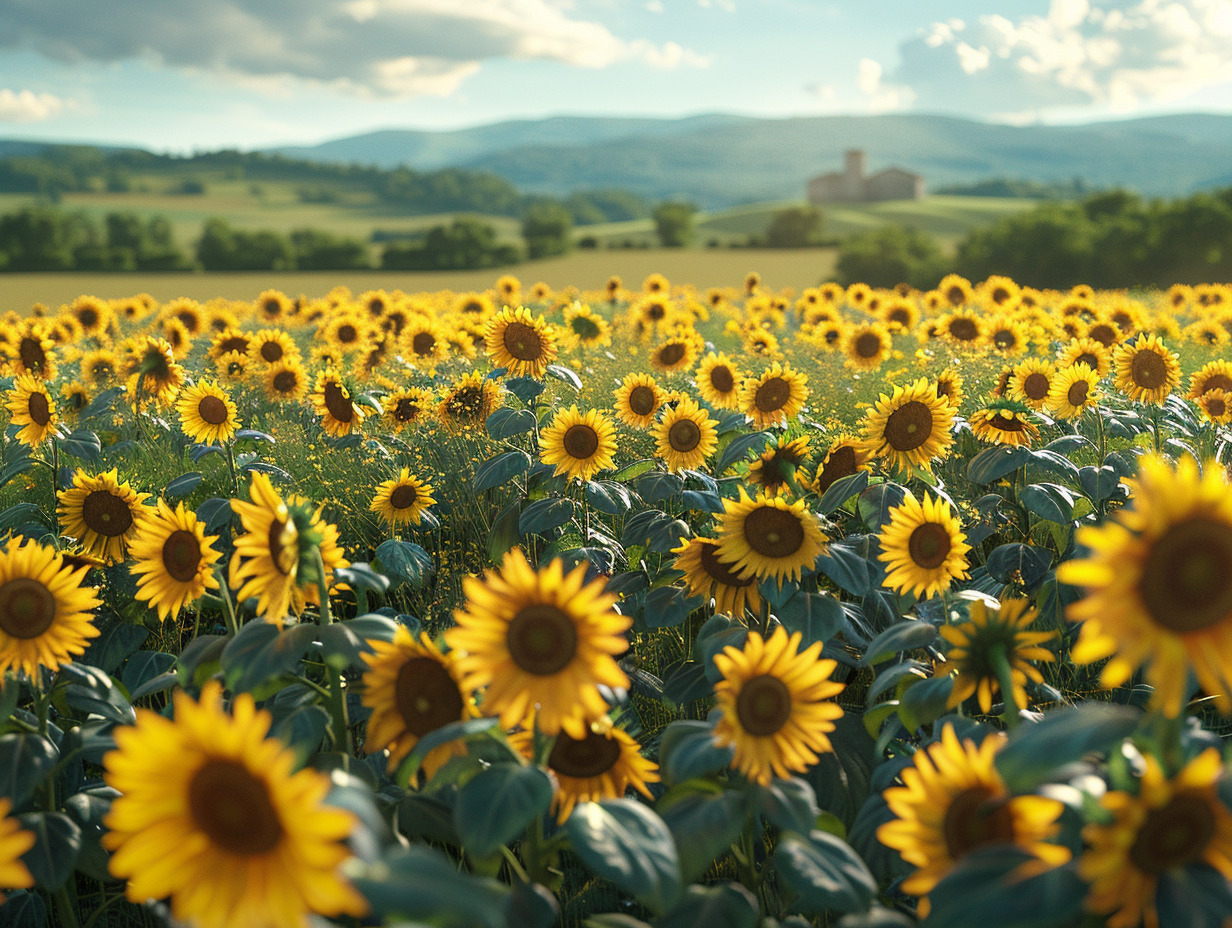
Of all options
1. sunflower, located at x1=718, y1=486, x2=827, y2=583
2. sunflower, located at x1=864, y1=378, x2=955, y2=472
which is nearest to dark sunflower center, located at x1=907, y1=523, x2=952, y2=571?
sunflower, located at x1=718, y1=486, x2=827, y2=583

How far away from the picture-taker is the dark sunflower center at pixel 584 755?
1.82 metres

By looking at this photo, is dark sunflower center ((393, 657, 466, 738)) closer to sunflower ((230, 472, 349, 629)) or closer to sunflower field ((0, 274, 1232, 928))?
sunflower field ((0, 274, 1232, 928))

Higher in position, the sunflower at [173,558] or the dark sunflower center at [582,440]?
the dark sunflower center at [582,440]

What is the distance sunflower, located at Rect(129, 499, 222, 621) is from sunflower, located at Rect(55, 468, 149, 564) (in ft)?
2.42

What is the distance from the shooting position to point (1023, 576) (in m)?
3.21

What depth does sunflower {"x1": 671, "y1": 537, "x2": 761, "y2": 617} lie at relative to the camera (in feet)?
8.52

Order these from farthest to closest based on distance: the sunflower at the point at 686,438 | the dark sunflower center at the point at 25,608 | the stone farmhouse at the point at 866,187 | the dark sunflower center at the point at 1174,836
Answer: the stone farmhouse at the point at 866,187
the sunflower at the point at 686,438
the dark sunflower center at the point at 25,608
the dark sunflower center at the point at 1174,836

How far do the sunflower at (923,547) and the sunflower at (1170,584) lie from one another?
124 cm

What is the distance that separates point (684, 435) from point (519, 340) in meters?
1.20

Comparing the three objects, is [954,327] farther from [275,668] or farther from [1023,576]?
[275,668]

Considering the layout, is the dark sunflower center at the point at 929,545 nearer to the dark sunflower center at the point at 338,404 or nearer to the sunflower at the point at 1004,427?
the sunflower at the point at 1004,427

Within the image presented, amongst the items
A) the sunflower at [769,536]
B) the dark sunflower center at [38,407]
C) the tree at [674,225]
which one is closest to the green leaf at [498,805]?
the sunflower at [769,536]

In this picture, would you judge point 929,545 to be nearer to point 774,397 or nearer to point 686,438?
point 686,438

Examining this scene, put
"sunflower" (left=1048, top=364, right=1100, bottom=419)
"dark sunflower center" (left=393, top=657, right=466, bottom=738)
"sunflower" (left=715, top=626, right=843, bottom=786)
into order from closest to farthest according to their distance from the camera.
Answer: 1. "sunflower" (left=715, top=626, right=843, bottom=786)
2. "dark sunflower center" (left=393, top=657, right=466, bottom=738)
3. "sunflower" (left=1048, top=364, right=1100, bottom=419)
